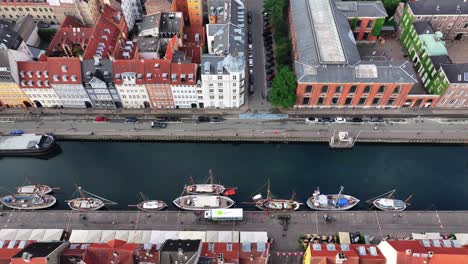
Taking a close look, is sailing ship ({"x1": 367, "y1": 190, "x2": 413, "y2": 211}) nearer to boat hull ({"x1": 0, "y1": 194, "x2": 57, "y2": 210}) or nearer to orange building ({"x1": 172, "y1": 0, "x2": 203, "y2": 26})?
boat hull ({"x1": 0, "y1": 194, "x2": 57, "y2": 210})

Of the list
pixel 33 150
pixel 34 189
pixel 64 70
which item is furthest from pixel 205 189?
pixel 64 70

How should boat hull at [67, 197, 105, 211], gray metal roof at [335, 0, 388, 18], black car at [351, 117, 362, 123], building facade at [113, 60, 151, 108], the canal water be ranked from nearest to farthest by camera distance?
boat hull at [67, 197, 105, 211] → the canal water → building facade at [113, 60, 151, 108] → black car at [351, 117, 362, 123] → gray metal roof at [335, 0, 388, 18]

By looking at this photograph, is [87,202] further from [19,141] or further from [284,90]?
[284,90]

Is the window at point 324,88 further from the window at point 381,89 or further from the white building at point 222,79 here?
the white building at point 222,79

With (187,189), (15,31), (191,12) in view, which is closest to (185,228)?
(187,189)

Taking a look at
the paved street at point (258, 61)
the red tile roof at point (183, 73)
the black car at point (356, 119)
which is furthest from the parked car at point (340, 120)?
the red tile roof at point (183, 73)

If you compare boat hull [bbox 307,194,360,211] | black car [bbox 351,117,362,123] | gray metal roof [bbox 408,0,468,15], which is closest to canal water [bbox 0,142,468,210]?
boat hull [bbox 307,194,360,211]
